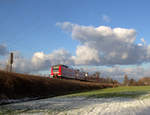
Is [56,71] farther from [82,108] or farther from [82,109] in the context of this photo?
[82,109]

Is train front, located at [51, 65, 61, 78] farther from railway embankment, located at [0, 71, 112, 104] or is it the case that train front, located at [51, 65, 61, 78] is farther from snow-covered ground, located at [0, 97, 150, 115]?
snow-covered ground, located at [0, 97, 150, 115]

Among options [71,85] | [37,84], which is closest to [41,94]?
[37,84]

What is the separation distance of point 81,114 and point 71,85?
2666 cm

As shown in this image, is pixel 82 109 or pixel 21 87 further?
pixel 21 87

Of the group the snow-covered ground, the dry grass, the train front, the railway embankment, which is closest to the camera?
the snow-covered ground

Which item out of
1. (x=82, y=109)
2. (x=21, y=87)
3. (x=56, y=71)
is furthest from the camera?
(x=56, y=71)

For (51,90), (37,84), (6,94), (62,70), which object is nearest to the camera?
(6,94)

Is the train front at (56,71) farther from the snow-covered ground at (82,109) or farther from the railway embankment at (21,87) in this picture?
the snow-covered ground at (82,109)

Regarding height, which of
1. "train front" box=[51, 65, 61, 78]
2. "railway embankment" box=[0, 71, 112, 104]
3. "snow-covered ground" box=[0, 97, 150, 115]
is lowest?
"snow-covered ground" box=[0, 97, 150, 115]

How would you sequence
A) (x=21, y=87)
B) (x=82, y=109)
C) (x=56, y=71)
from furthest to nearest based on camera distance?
(x=56, y=71)
(x=21, y=87)
(x=82, y=109)

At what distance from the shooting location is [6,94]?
1708cm

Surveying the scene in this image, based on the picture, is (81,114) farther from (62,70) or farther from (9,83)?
(62,70)

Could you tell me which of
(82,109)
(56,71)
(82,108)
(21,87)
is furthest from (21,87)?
(56,71)

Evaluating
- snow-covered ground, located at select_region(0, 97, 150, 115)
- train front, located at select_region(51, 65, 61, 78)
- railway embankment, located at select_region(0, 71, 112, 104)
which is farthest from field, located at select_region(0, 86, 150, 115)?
train front, located at select_region(51, 65, 61, 78)
